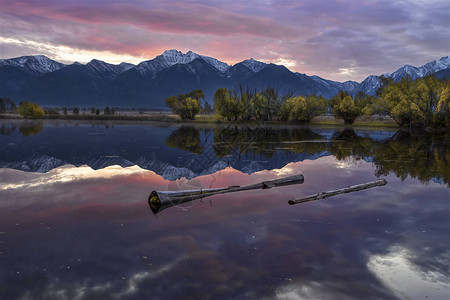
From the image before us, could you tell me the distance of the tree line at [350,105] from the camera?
115250mm

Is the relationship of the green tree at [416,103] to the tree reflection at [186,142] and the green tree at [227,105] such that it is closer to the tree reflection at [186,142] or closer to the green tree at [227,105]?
the green tree at [227,105]

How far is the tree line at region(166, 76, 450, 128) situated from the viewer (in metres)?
115

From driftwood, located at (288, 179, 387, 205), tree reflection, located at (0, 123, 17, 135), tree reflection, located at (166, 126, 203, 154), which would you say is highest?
driftwood, located at (288, 179, 387, 205)

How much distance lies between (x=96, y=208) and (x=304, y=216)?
1596 cm

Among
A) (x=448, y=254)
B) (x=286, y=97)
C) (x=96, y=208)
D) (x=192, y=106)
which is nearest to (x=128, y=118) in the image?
(x=192, y=106)

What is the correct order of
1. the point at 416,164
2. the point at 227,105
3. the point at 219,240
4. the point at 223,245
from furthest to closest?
the point at 227,105, the point at 416,164, the point at 219,240, the point at 223,245

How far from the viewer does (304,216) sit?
76.8ft

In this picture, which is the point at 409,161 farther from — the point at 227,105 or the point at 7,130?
the point at 7,130

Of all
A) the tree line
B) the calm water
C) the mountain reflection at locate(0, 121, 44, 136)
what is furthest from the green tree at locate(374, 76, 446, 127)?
the mountain reflection at locate(0, 121, 44, 136)

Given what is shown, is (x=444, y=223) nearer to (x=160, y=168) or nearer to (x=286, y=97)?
(x=160, y=168)

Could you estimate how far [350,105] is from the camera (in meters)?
149

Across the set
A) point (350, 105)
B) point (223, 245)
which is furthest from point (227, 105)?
point (223, 245)

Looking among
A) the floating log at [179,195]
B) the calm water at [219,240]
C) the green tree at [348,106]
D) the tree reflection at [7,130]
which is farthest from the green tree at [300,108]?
the floating log at [179,195]

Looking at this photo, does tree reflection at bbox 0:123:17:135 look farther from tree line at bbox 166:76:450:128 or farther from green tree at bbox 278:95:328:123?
green tree at bbox 278:95:328:123
